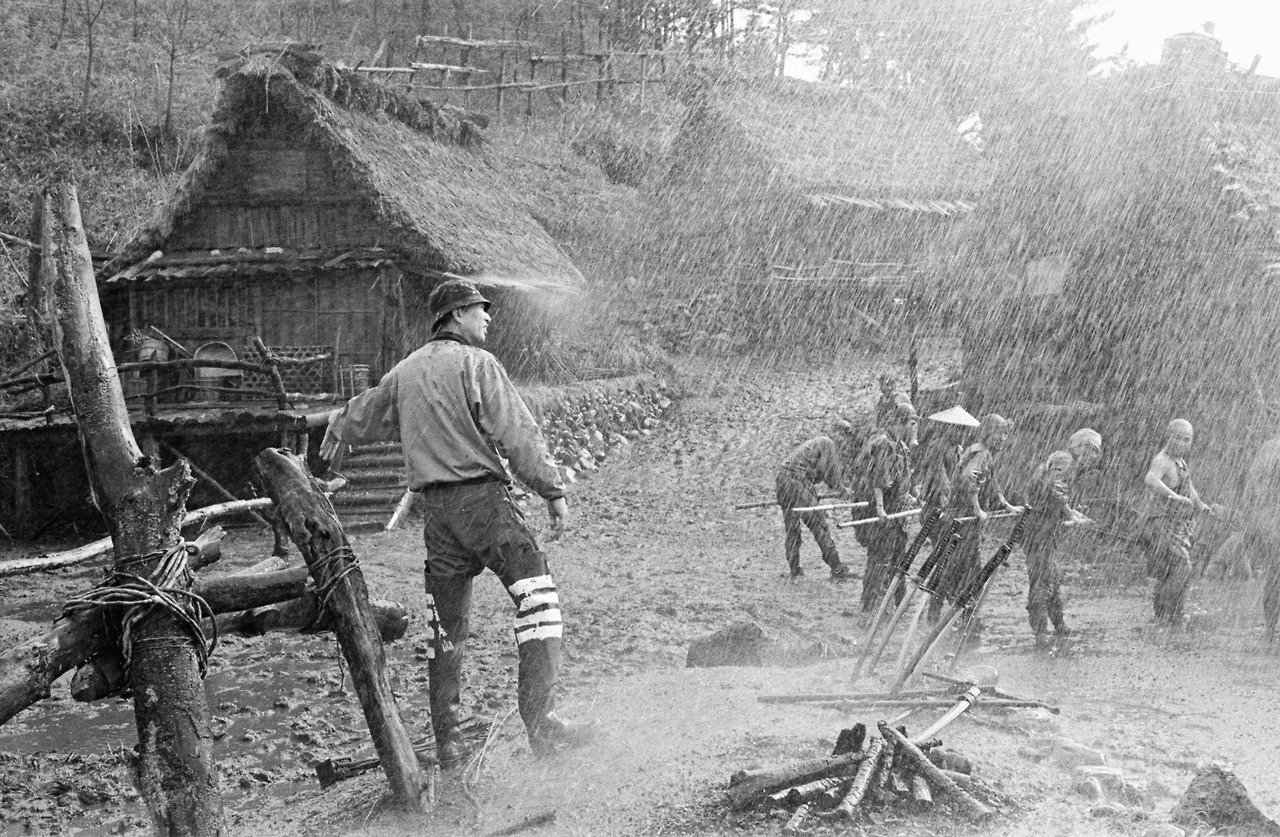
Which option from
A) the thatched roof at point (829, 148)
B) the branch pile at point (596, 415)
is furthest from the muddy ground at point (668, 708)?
the thatched roof at point (829, 148)

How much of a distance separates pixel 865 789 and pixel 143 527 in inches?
115

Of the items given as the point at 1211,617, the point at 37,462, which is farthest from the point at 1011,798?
the point at 37,462

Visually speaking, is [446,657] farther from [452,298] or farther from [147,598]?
[452,298]

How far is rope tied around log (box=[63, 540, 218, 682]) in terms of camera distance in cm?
343

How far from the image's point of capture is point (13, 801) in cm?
484

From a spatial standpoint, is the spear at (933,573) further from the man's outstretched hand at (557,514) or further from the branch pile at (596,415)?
the branch pile at (596,415)

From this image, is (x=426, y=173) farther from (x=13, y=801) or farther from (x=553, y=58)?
(x=553, y=58)

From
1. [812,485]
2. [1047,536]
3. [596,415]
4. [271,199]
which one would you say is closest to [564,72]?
[596,415]

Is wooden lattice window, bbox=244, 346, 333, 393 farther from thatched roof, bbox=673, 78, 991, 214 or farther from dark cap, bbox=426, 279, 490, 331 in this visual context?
thatched roof, bbox=673, 78, 991, 214

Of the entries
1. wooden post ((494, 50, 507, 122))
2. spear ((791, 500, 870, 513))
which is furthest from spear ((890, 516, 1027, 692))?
wooden post ((494, 50, 507, 122))

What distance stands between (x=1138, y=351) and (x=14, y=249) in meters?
19.8

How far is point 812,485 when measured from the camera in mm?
11125

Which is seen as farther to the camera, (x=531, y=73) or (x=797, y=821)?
(x=531, y=73)

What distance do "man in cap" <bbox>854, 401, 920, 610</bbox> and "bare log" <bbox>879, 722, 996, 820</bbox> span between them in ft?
15.9
